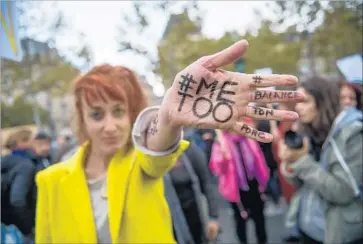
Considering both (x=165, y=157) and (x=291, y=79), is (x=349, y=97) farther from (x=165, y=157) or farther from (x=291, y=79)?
(x=291, y=79)

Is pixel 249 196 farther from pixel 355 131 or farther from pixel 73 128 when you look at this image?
pixel 73 128

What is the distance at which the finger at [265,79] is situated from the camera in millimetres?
1068

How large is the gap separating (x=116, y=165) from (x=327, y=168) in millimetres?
1155

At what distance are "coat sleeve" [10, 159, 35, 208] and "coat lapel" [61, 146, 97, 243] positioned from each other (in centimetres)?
196

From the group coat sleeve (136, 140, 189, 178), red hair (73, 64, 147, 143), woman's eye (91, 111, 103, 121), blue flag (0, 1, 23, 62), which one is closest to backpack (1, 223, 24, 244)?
blue flag (0, 1, 23, 62)

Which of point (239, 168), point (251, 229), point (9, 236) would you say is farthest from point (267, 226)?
point (9, 236)

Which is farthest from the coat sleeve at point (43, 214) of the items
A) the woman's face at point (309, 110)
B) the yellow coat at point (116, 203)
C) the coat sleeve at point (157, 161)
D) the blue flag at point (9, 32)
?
the woman's face at point (309, 110)

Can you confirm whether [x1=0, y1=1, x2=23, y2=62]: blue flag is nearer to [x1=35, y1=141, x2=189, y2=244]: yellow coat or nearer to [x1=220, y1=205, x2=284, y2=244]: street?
[x1=35, y1=141, x2=189, y2=244]: yellow coat

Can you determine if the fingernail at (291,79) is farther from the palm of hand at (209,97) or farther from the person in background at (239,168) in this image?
the person in background at (239,168)

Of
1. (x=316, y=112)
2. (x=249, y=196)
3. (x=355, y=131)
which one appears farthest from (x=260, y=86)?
(x=249, y=196)

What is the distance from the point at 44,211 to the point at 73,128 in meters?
0.39

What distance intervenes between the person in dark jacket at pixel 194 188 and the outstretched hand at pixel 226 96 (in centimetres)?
202

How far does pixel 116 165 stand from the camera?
164cm

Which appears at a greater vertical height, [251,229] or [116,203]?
[116,203]
